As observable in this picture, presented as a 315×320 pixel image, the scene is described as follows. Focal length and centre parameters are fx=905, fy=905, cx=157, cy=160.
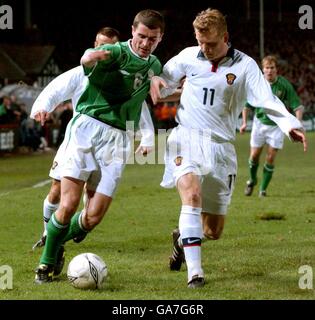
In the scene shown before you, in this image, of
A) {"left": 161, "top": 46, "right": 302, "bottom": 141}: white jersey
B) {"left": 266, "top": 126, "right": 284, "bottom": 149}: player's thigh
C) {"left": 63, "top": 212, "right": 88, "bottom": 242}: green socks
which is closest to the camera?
{"left": 161, "top": 46, "right": 302, "bottom": 141}: white jersey

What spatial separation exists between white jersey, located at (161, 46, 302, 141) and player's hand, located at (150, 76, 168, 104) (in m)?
0.41

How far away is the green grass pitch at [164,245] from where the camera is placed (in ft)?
23.2

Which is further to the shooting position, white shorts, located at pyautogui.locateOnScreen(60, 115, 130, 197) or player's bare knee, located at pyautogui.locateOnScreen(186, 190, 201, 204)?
white shorts, located at pyautogui.locateOnScreen(60, 115, 130, 197)

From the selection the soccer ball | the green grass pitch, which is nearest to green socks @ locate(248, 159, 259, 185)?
the green grass pitch

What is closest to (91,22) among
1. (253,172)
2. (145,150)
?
(253,172)

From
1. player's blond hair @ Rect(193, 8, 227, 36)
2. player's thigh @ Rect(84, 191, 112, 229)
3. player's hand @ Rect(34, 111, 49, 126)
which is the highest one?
player's blond hair @ Rect(193, 8, 227, 36)

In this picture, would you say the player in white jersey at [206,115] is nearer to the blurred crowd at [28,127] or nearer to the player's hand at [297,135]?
the player's hand at [297,135]

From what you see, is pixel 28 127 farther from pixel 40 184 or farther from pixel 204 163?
pixel 204 163

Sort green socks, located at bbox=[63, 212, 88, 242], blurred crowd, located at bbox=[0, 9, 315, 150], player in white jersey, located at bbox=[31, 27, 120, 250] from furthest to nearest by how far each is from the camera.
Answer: blurred crowd, located at bbox=[0, 9, 315, 150] < green socks, located at bbox=[63, 212, 88, 242] < player in white jersey, located at bbox=[31, 27, 120, 250]

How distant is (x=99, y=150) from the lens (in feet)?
24.7

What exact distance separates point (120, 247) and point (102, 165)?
2.15 metres

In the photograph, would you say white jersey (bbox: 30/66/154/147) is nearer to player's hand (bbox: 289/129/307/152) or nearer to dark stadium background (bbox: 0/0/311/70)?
player's hand (bbox: 289/129/307/152)

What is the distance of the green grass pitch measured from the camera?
7.07 m
